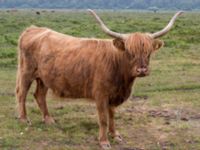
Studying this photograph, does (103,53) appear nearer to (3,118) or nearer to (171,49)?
(3,118)

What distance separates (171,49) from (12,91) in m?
11.0

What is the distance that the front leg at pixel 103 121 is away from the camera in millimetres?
9109

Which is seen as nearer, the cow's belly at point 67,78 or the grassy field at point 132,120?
the cow's belly at point 67,78

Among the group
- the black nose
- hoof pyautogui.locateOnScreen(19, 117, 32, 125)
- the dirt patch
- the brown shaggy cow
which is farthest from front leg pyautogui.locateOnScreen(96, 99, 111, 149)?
the dirt patch

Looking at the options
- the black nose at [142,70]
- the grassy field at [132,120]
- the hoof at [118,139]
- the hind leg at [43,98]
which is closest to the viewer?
the black nose at [142,70]

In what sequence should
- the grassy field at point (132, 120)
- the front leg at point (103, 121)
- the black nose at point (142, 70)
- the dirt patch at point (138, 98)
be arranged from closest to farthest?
1. the black nose at point (142, 70)
2. the front leg at point (103, 121)
3. the grassy field at point (132, 120)
4. the dirt patch at point (138, 98)

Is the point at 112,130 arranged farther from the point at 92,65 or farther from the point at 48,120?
the point at 48,120

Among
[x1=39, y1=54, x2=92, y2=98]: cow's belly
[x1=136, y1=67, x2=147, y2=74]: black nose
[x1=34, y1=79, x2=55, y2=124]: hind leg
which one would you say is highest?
[x1=136, y1=67, x2=147, y2=74]: black nose

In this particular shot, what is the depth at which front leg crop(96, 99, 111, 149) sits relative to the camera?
9.11 metres

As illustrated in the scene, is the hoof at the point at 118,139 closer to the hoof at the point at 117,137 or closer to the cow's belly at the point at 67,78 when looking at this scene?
the hoof at the point at 117,137

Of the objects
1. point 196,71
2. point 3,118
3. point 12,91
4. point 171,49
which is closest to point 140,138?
point 3,118

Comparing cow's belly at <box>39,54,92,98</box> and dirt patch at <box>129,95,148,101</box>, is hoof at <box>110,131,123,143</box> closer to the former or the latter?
cow's belly at <box>39,54,92,98</box>

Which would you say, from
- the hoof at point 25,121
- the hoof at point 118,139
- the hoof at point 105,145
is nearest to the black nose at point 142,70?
the hoof at point 105,145

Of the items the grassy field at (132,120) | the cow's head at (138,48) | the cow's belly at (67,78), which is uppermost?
the cow's head at (138,48)
